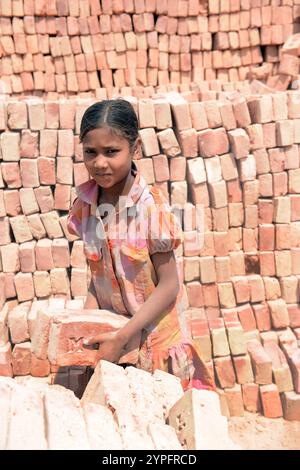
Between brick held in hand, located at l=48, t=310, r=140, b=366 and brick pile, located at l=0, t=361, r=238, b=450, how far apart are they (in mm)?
131

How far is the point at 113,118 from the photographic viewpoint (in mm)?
2133

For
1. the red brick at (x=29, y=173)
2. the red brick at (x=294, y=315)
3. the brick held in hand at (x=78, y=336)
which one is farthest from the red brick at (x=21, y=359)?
the brick held in hand at (x=78, y=336)

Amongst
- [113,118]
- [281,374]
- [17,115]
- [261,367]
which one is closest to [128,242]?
[113,118]

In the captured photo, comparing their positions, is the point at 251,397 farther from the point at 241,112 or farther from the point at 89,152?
the point at 89,152

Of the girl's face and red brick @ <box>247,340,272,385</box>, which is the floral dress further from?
red brick @ <box>247,340,272,385</box>

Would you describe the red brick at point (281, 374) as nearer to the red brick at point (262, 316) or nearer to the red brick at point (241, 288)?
the red brick at point (262, 316)

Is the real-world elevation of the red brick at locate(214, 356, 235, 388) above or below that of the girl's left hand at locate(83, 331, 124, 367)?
below

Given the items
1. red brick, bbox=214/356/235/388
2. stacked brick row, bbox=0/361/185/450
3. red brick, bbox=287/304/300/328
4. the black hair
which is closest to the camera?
stacked brick row, bbox=0/361/185/450

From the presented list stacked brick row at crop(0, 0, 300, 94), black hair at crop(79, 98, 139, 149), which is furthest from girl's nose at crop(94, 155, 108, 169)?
stacked brick row at crop(0, 0, 300, 94)

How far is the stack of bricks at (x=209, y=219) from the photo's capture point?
4547 millimetres

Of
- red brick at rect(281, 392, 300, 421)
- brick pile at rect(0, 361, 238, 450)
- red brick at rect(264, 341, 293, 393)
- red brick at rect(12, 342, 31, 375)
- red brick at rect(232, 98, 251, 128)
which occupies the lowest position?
red brick at rect(281, 392, 300, 421)

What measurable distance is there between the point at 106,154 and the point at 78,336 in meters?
0.71

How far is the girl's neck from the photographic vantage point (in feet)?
7.52
